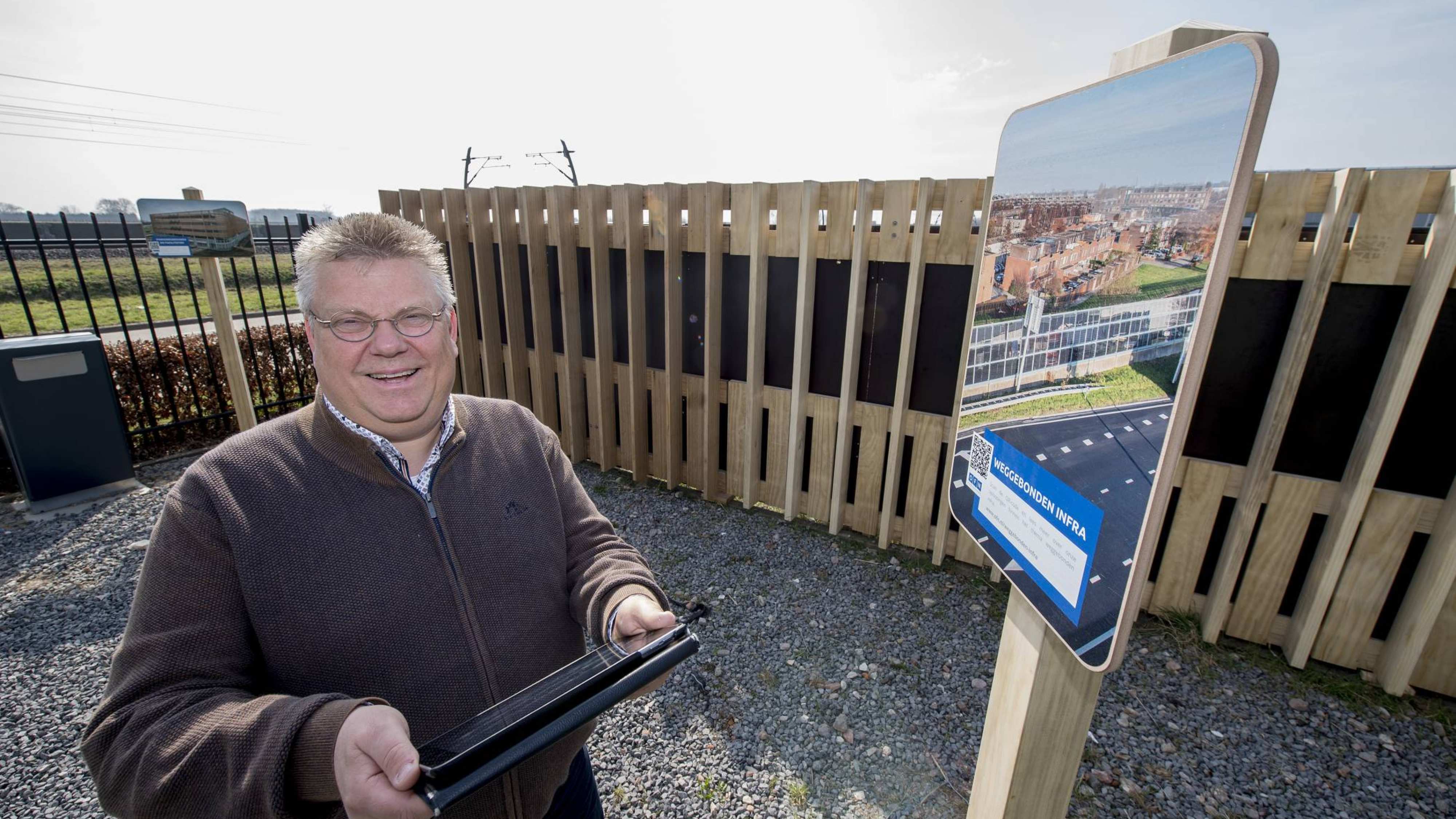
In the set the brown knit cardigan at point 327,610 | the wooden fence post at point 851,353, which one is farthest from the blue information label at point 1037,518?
the wooden fence post at point 851,353

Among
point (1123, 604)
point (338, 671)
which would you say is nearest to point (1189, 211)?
point (1123, 604)

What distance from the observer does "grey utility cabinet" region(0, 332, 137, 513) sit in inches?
177

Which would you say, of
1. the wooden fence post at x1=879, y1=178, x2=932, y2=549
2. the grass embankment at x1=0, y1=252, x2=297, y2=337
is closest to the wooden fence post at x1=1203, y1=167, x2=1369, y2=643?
the wooden fence post at x1=879, y1=178, x2=932, y2=549

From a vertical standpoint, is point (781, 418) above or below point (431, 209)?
below

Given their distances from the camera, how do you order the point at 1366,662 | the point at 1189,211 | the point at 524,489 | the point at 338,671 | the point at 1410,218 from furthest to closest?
the point at 1366,662, the point at 1410,218, the point at 524,489, the point at 338,671, the point at 1189,211

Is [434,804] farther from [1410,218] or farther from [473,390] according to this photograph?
[473,390]

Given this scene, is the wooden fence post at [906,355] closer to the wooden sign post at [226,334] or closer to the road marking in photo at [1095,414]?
the road marking in photo at [1095,414]

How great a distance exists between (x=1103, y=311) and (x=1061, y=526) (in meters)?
0.45

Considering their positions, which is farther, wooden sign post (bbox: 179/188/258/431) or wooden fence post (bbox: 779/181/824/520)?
wooden sign post (bbox: 179/188/258/431)

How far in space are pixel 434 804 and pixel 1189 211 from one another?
1.60 m

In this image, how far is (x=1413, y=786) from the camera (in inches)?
101

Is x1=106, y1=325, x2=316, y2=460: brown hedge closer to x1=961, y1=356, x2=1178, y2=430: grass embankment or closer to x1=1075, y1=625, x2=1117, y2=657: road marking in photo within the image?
x1=961, y1=356, x2=1178, y2=430: grass embankment

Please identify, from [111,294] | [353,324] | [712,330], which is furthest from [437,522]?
[111,294]

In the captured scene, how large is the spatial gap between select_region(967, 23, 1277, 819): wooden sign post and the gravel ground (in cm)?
109
